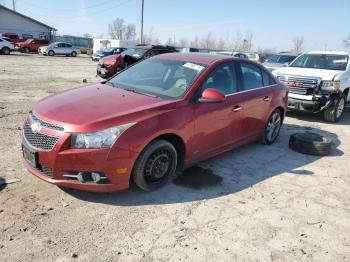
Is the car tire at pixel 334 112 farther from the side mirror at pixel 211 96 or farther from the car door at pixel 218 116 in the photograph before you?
the side mirror at pixel 211 96

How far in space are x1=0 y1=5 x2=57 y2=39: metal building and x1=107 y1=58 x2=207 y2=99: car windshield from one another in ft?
177

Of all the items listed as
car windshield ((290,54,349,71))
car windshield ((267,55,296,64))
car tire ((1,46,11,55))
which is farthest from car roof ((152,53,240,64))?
car tire ((1,46,11,55))

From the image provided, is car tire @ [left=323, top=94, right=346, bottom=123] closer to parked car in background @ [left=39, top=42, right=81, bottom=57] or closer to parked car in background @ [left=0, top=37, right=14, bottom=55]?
parked car in background @ [left=0, top=37, right=14, bottom=55]

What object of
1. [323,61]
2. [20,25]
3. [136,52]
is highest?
[20,25]

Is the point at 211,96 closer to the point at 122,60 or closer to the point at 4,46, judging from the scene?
the point at 122,60

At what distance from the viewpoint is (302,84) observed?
8.60 meters

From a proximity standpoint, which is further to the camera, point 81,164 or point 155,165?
point 155,165

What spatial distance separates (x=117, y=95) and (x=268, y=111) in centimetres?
305

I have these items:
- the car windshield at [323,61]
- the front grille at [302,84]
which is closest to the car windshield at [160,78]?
the front grille at [302,84]

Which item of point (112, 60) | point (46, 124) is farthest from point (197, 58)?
point (112, 60)

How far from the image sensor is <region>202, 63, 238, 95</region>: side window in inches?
183

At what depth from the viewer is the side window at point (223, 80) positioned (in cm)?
464

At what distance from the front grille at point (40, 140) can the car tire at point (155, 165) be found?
94cm

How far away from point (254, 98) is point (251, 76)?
1.38 feet
